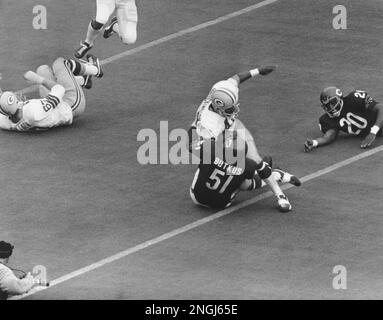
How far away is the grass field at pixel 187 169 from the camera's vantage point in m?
17.9

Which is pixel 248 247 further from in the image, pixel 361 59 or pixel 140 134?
pixel 361 59

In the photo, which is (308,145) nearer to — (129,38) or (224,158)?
(224,158)

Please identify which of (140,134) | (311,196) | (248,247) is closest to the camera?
(248,247)

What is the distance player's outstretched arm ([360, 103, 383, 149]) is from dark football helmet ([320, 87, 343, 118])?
1.66 feet

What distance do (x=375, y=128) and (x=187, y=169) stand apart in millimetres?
2644

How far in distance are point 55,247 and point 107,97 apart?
458 cm

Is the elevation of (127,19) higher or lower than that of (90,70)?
higher

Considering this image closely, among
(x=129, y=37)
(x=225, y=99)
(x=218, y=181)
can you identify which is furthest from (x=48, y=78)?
(x=218, y=181)

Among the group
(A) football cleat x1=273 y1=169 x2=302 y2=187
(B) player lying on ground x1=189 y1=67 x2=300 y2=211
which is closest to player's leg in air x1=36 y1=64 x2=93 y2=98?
(B) player lying on ground x1=189 y1=67 x2=300 y2=211

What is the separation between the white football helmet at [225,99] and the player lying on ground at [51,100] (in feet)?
10.1

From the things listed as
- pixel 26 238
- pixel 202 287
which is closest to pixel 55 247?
pixel 26 238

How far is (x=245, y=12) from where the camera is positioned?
25.1m

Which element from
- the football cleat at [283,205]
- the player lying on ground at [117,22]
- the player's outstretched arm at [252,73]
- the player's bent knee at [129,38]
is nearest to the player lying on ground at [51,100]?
the player lying on ground at [117,22]

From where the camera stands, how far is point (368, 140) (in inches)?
815
